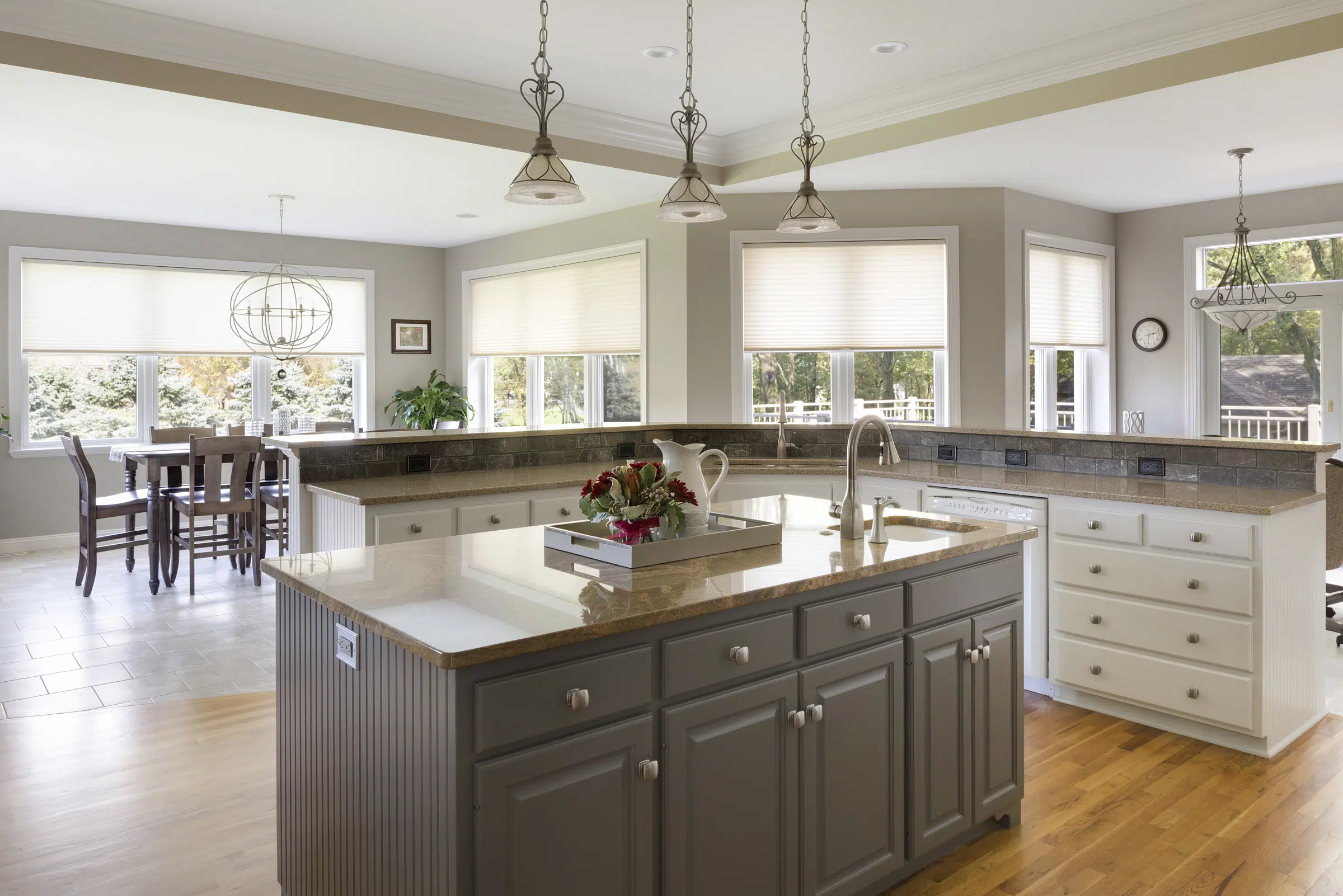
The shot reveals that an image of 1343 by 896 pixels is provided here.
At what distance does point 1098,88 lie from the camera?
158 inches

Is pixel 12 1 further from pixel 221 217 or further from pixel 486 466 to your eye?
pixel 221 217

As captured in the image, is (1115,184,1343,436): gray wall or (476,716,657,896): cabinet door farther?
(1115,184,1343,436): gray wall

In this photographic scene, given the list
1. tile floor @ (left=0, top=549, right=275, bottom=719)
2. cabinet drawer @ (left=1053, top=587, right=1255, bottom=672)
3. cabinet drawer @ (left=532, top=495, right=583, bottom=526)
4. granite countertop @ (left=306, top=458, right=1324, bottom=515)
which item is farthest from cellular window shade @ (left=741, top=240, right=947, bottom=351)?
tile floor @ (left=0, top=549, right=275, bottom=719)

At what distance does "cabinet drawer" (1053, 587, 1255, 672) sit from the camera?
332 centimetres

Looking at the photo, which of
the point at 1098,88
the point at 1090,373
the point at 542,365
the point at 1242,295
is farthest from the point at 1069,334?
the point at 542,365

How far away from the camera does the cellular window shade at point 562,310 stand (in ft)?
21.2

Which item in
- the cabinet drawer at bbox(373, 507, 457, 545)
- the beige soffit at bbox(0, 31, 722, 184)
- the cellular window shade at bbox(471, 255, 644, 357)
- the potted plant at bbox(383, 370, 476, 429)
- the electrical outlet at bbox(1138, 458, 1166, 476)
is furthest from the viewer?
the potted plant at bbox(383, 370, 476, 429)

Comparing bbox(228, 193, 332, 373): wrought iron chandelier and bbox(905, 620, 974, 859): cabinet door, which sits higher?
bbox(228, 193, 332, 373): wrought iron chandelier

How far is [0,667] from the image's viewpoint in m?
4.24

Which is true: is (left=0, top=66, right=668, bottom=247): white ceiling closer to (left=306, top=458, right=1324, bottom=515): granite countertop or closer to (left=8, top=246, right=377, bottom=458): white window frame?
(left=8, top=246, right=377, bottom=458): white window frame

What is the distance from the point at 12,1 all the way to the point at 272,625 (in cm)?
309

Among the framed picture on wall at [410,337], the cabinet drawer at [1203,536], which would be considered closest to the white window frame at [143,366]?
the framed picture on wall at [410,337]

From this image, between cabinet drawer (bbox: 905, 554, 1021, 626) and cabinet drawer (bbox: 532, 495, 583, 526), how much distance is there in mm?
2034

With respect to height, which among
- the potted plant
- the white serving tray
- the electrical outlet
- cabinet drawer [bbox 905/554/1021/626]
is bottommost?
cabinet drawer [bbox 905/554/1021/626]
